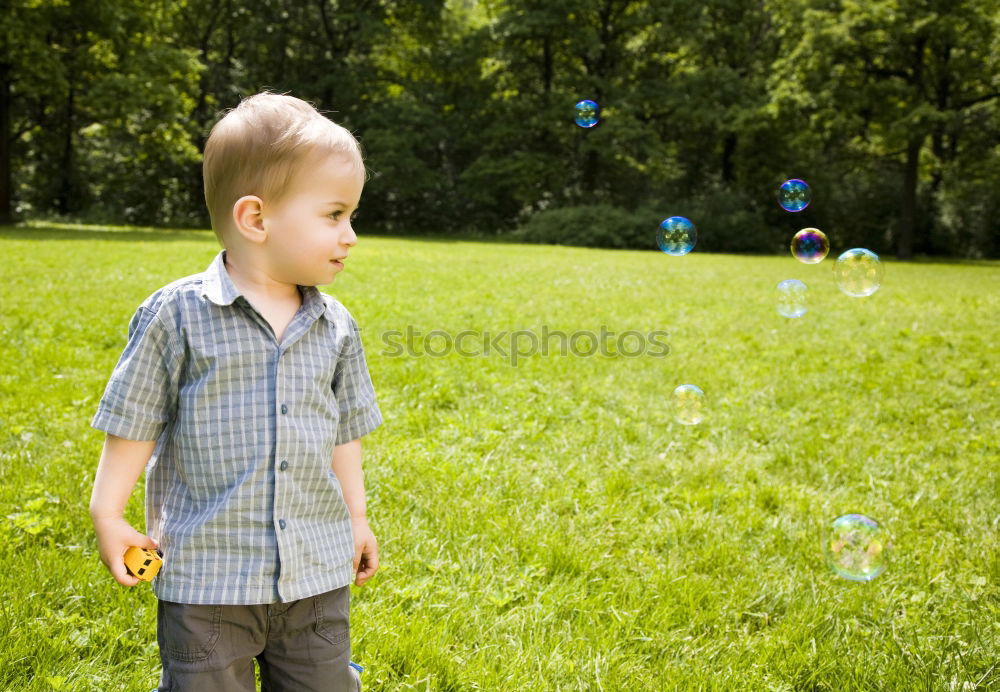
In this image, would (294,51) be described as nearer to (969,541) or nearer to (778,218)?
(778,218)

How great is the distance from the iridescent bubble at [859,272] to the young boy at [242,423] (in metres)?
4.82

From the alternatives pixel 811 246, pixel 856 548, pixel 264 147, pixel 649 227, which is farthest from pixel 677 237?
pixel 649 227

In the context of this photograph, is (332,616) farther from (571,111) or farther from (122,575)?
(571,111)

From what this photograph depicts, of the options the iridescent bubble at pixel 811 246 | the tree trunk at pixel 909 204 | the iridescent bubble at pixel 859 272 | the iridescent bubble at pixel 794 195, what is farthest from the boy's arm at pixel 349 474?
the tree trunk at pixel 909 204

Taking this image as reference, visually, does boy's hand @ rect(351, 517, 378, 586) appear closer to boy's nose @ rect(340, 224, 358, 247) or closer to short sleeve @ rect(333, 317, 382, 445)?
short sleeve @ rect(333, 317, 382, 445)

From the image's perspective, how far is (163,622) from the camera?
4.97 ft

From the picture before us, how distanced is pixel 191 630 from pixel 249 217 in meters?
0.83

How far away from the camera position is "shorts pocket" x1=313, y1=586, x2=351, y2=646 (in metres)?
1.63

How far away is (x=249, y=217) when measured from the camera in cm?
152

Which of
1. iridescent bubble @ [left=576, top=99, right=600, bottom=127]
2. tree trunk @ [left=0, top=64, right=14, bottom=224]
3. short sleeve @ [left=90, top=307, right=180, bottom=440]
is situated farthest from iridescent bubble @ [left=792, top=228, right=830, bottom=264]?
tree trunk @ [left=0, top=64, right=14, bottom=224]

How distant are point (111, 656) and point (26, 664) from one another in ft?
0.69

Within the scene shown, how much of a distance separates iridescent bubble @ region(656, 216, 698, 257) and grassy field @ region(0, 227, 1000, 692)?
0.97 m

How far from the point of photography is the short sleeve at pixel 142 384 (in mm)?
1461

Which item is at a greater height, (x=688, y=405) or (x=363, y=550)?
(x=363, y=550)
